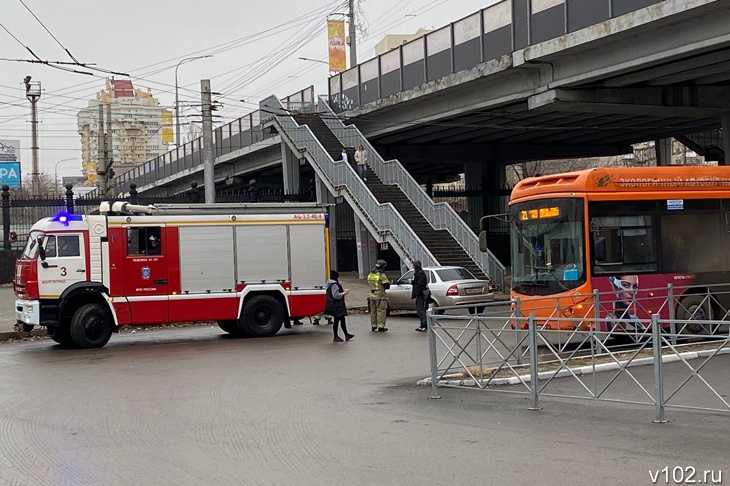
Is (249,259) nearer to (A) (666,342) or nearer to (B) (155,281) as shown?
(B) (155,281)

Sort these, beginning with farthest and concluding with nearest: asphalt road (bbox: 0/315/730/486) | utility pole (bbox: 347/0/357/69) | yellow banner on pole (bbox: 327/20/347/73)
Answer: utility pole (bbox: 347/0/357/69) → yellow banner on pole (bbox: 327/20/347/73) → asphalt road (bbox: 0/315/730/486)

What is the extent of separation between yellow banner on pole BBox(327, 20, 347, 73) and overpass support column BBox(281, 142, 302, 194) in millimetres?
6953

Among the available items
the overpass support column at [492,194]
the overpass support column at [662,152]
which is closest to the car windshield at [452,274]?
the overpass support column at [492,194]

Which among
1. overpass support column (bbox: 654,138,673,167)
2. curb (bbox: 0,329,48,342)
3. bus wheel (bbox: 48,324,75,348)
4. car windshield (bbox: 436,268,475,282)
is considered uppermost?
overpass support column (bbox: 654,138,673,167)

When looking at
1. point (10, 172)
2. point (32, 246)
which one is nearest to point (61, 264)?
point (32, 246)

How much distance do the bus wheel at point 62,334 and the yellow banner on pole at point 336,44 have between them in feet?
104

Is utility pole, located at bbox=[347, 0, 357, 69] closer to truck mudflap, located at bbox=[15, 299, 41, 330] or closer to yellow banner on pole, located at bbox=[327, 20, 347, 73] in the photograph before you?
yellow banner on pole, located at bbox=[327, 20, 347, 73]

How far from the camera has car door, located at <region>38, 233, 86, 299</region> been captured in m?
19.5

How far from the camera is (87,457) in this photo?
8.90 meters

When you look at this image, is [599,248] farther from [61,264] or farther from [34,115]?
[34,115]

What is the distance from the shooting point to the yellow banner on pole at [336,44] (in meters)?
49.4

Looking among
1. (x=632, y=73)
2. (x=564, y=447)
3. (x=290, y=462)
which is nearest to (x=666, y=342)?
(x=564, y=447)

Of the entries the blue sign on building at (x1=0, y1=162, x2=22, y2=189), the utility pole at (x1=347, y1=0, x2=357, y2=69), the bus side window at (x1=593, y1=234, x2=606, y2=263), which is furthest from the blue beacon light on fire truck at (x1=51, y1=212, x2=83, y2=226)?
the blue sign on building at (x1=0, y1=162, x2=22, y2=189)

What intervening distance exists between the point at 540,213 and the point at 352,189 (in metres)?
19.5
